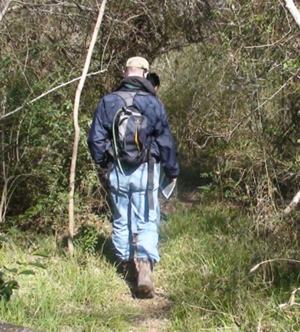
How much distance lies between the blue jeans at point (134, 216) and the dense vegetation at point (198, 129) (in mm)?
262

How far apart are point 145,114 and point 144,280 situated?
4.24ft

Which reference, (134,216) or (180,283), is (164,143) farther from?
(180,283)

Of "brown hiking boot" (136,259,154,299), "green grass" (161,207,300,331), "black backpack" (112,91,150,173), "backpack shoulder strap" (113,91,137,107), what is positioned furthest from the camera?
"backpack shoulder strap" (113,91,137,107)

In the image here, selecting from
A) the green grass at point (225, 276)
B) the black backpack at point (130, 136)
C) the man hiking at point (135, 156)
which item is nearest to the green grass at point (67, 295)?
the man hiking at point (135, 156)

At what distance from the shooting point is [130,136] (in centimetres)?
535

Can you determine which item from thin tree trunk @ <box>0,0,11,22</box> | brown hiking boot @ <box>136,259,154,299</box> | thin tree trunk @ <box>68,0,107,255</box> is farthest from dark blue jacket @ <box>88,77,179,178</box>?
thin tree trunk @ <box>0,0,11,22</box>

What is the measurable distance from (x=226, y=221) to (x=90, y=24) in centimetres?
233

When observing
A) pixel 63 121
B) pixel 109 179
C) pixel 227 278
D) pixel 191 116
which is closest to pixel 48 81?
pixel 63 121

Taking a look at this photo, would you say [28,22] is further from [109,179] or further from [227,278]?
[227,278]

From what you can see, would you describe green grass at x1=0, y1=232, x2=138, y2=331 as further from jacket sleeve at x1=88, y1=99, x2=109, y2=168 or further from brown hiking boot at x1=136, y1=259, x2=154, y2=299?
jacket sleeve at x1=88, y1=99, x2=109, y2=168

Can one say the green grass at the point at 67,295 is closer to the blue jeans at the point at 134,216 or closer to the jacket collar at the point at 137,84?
the blue jeans at the point at 134,216

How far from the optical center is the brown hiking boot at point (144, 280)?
524 centimetres

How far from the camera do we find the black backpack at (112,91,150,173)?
17.6 ft

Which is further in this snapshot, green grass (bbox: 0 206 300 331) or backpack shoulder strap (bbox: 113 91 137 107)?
backpack shoulder strap (bbox: 113 91 137 107)
